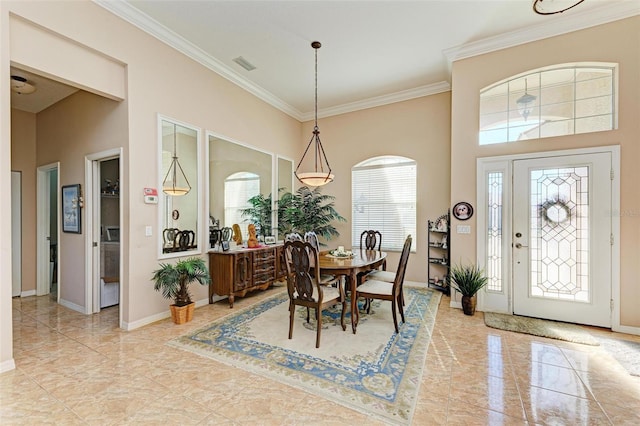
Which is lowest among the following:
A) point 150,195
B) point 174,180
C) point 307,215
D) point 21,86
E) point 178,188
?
point 307,215

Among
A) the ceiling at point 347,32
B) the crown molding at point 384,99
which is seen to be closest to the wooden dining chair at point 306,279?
the ceiling at point 347,32

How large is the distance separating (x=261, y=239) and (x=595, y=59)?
536cm

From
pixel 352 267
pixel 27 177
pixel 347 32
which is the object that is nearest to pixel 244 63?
pixel 347 32

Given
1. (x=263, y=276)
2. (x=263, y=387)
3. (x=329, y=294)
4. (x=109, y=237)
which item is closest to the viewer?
(x=263, y=387)

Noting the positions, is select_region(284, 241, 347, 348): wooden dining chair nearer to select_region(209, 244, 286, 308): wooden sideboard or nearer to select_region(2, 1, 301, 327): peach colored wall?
select_region(209, 244, 286, 308): wooden sideboard

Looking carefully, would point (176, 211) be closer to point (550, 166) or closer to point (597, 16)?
point (550, 166)

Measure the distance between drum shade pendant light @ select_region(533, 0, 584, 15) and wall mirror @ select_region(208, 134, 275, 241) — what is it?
4357 millimetres

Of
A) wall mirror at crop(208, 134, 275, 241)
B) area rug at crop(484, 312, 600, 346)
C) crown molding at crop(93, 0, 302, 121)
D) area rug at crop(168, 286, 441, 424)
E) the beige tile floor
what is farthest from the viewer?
wall mirror at crop(208, 134, 275, 241)

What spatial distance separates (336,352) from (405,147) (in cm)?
407

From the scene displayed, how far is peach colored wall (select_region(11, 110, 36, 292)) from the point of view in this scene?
4715mm

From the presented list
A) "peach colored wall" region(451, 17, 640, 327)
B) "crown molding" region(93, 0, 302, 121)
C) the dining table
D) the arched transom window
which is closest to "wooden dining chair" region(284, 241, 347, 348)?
the dining table

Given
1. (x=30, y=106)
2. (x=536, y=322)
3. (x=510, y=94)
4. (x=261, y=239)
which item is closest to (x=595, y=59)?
(x=510, y=94)

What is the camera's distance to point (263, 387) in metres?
2.18

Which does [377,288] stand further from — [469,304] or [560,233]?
[560,233]
